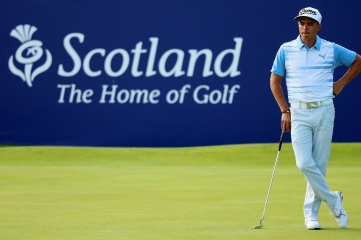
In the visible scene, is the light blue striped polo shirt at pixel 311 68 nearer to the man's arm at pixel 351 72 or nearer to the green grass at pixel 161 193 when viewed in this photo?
the man's arm at pixel 351 72

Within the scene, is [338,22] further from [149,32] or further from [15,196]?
[15,196]

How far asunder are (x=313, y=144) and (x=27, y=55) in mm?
12774

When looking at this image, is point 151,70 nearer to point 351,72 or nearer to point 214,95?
point 214,95

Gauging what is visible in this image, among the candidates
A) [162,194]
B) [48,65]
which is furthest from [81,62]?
[162,194]

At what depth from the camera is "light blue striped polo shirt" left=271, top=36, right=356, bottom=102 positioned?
26.2 feet

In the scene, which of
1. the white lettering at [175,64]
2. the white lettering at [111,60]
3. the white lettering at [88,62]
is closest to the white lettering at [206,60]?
the white lettering at [175,64]

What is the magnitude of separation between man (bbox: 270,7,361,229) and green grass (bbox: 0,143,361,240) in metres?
0.30

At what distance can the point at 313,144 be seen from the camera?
8.04m

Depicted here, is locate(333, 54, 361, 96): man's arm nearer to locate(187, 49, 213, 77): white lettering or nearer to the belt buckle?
the belt buckle

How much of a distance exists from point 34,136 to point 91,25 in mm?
2368

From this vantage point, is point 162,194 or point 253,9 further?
point 253,9

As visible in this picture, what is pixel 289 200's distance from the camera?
35.2 ft

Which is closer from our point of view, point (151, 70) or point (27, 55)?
point (151, 70)

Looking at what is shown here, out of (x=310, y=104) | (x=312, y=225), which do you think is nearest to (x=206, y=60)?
(x=310, y=104)
